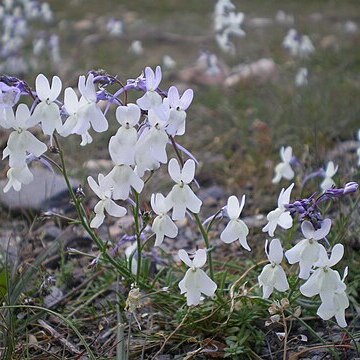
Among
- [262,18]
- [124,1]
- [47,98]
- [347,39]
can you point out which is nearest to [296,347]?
[47,98]

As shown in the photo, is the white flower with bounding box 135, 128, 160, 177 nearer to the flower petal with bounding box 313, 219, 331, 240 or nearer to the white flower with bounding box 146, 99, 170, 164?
the white flower with bounding box 146, 99, 170, 164

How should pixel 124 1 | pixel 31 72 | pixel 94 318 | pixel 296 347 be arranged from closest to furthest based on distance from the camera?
pixel 296 347 → pixel 94 318 → pixel 31 72 → pixel 124 1

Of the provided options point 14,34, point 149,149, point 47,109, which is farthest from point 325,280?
point 14,34

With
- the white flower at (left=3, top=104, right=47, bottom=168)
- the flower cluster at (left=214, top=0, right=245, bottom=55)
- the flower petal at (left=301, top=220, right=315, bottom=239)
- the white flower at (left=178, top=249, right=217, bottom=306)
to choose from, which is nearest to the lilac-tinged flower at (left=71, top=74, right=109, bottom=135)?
the white flower at (left=3, top=104, right=47, bottom=168)

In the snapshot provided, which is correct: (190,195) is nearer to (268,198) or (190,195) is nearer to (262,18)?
(268,198)

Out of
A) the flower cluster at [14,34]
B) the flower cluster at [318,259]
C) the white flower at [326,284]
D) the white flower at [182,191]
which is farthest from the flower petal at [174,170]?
the flower cluster at [14,34]

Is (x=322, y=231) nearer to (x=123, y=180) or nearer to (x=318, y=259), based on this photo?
(x=318, y=259)
